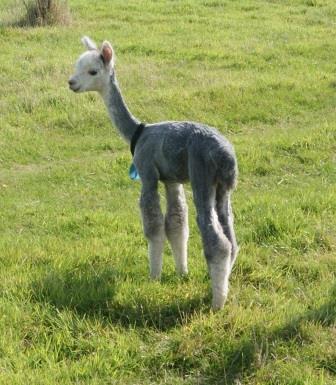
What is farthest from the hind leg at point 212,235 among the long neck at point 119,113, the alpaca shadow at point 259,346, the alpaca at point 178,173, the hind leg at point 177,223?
the long neck at point 119,113

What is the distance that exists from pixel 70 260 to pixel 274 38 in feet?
36.7

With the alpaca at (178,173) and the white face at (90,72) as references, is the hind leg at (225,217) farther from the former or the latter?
the white face at (90,72)

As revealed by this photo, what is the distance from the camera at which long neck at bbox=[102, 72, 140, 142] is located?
18.1 feet

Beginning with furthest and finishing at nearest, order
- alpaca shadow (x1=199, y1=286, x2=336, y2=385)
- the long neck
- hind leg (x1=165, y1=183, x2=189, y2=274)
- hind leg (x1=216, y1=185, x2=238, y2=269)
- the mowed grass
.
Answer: the long neck, hind leg (x1=165, y1=183, x2=189, y2=274), hind leg (x1=216, y1=185, x2=238, y2=269), the mowed grass, alpaca shadow (x1=199, y1=286, x2=336, y2=385)

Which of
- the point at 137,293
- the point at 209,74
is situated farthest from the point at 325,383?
the point at 209,74

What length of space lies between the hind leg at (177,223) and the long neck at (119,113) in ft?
1.83

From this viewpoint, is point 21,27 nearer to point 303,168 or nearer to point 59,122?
point 59,122

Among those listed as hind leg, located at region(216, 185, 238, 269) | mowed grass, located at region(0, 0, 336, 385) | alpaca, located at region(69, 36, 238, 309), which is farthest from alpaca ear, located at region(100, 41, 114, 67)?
mowed grass, located at region(0, 0, 336, 385)

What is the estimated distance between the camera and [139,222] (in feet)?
22.5

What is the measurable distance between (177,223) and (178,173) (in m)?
0.54

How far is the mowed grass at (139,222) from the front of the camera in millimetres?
4375

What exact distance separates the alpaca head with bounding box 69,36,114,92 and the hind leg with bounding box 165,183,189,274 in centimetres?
103

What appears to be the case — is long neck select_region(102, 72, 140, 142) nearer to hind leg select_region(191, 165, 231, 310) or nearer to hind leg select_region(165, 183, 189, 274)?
hind leg select_region(165, 183, 189, 274)

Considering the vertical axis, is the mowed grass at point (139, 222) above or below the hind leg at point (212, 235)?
below
